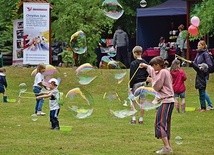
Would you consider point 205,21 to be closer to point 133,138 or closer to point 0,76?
point 0,76

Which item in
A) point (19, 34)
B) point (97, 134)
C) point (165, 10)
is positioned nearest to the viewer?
point (97, 134)

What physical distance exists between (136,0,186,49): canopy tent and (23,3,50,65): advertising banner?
16.9ft

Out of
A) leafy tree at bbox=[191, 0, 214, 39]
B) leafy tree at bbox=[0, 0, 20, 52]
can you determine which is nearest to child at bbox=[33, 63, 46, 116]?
leafy tree at bbox=[191, 0, 214, 39]

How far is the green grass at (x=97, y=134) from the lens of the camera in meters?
11.5

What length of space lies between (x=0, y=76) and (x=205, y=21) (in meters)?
7.55

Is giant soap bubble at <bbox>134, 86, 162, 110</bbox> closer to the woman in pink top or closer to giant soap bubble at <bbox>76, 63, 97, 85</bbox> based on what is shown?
the woman in pink top

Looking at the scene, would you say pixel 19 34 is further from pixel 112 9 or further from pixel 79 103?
pixel 79 103

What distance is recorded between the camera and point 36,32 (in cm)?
2591

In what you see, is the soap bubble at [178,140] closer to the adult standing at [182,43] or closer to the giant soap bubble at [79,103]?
the giant soap bubble at [79,103]

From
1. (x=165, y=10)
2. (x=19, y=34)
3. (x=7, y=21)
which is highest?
(x=165, y=10)

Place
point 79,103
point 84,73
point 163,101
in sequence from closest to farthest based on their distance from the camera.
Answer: point 163,101 < point 79,103 < point 84,73

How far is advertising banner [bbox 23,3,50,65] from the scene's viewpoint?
2573 centimetres

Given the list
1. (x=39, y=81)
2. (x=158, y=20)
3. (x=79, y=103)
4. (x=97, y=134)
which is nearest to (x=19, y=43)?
(x=158, y=20)

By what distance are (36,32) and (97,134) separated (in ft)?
43.1
